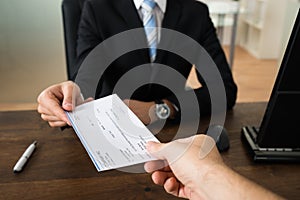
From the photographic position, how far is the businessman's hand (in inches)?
32.7

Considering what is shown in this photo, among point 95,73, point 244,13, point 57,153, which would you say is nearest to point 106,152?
point 57,153

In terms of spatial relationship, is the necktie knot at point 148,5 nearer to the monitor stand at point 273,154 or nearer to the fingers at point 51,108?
the fingers at point 51,108

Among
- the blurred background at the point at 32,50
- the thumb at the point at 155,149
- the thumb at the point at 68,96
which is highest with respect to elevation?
the thumb at the point at 155,149

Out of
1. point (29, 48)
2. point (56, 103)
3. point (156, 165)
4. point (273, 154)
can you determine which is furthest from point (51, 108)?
point (29, 48)

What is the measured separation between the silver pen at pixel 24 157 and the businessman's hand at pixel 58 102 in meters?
0.08

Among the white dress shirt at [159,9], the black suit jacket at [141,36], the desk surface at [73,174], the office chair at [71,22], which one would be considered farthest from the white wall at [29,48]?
the desk surface at [73,174]

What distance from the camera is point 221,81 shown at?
115cm

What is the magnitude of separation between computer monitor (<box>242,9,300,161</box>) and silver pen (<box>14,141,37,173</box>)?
1.72ft

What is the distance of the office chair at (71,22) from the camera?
1.29m

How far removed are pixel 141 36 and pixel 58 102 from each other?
45 centimetres

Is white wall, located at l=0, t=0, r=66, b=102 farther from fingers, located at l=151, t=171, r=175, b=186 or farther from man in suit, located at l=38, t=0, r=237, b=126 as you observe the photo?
fingers, located at l=151, t=171, r=175, b=186

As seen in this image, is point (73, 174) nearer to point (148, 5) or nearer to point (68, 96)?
point (68, 96)

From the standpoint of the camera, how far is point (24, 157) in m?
0.77

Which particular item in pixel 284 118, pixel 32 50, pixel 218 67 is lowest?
pixel 32 50
